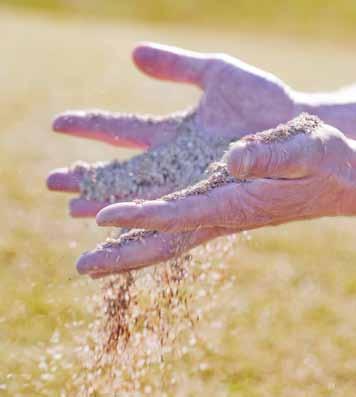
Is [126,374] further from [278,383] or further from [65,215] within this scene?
[65,215]

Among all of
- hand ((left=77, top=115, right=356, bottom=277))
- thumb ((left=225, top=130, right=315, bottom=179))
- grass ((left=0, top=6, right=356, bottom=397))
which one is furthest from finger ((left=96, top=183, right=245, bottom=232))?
grass ((left=0, top=6, right=356, bottom=397))

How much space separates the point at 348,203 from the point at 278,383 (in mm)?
900

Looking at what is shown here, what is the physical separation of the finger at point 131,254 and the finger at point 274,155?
0.50 meters

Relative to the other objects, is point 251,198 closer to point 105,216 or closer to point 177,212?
point 177,212

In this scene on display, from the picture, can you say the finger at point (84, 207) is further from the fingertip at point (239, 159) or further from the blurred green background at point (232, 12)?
the blurred green background at point (232, 12)

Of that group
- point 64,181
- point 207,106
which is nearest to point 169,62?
point 207,106

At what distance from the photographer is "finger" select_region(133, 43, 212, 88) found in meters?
3.17

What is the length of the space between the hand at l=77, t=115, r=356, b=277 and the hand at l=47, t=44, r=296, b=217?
0.69 meters

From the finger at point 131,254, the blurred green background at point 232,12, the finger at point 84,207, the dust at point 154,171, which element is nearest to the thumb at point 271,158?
the finger at point 131,254

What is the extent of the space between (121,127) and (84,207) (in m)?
0.47

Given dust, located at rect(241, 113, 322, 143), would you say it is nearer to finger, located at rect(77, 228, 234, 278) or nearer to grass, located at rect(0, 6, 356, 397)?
finger, located at rect(77, 228, 234, 278)

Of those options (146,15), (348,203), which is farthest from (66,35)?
(348,203)

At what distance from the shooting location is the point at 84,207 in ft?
9.66

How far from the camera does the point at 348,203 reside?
2588 millimetres
